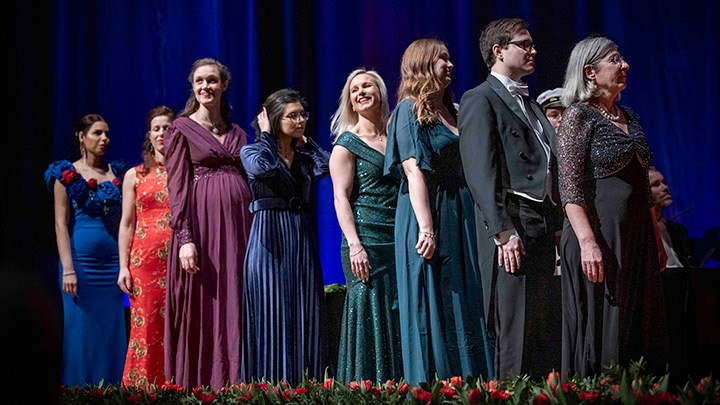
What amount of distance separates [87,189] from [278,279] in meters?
1.75

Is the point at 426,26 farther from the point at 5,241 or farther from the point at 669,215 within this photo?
the point at 5,241

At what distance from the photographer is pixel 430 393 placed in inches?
97.6

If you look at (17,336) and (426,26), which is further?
(426,26)

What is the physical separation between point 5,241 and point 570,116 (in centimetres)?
406

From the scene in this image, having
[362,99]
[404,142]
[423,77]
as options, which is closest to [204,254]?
[362,99]

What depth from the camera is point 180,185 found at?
4465mm

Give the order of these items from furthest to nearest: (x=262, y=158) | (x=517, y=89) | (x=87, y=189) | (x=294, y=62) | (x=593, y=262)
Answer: (x=294, y=62) → (x=87, y=189) → (x=262, y=158) → (x=517, y=89) → (x=593, y=262)

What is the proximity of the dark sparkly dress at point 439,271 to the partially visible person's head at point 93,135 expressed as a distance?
96.0 inches

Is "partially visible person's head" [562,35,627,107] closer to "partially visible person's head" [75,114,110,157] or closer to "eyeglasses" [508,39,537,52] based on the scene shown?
"eyeglasses" [508,39,537,52]

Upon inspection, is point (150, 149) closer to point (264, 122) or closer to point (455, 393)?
point (264, 122)

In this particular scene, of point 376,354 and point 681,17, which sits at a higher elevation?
point 681,17

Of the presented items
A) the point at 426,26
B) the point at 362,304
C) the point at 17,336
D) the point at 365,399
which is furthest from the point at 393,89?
the point at 17,336

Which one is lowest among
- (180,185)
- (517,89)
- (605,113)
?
(180,185)

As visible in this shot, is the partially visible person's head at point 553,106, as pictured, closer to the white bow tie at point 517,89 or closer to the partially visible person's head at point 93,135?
the white bow tie at point 517,89
